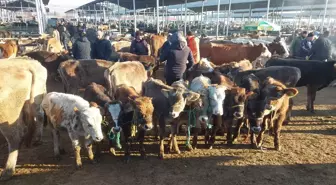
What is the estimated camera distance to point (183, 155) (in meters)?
5.48

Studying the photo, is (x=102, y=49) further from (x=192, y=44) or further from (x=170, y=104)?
(x=170, y=104)

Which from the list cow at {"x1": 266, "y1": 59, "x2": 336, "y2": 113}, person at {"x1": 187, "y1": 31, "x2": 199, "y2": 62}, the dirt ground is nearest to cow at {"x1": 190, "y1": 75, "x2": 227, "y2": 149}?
the dirt ground

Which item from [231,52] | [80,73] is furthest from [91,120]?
[231,52]

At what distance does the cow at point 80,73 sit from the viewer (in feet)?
25.3

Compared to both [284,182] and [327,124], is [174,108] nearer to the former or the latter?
[284,182]

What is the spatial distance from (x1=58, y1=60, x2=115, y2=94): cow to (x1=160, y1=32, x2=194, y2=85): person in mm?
2046

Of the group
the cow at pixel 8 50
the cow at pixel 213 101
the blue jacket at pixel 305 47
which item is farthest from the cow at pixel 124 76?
the blue jacket at pixel 305 47

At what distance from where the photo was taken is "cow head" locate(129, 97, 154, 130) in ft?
15.4

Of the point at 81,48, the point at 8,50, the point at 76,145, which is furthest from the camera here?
the point at 8,50

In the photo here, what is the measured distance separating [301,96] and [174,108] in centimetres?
687

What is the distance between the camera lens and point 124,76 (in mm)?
7043

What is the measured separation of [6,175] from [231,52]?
1049 centimetres

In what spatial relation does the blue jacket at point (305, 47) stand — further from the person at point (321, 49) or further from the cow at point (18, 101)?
the cow at point (18, 101)

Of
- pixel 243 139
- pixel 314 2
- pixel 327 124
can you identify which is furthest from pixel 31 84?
pixel 314 2
